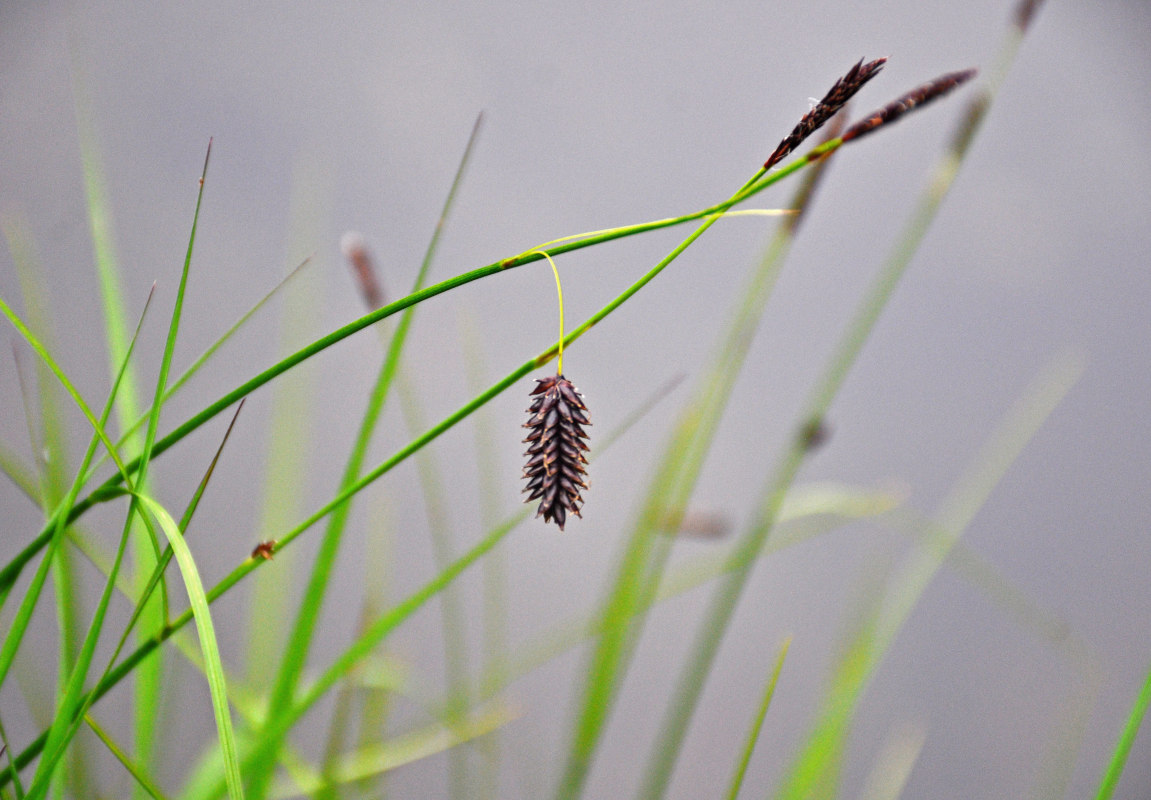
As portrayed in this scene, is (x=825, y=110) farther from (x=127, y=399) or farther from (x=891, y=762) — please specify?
(x=891, y=762)

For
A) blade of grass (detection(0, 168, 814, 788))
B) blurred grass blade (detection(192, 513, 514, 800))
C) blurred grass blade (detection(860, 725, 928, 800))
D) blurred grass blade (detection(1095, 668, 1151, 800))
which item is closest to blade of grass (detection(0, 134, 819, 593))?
blade of grass (detection(0, 168, 814, 788))

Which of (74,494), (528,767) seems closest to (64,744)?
(74,494)

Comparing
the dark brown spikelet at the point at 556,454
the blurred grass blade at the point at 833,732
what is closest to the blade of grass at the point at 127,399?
the dark brown spikelet at the point at 556,454

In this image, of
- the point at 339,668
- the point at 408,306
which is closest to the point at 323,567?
the point at 339,668

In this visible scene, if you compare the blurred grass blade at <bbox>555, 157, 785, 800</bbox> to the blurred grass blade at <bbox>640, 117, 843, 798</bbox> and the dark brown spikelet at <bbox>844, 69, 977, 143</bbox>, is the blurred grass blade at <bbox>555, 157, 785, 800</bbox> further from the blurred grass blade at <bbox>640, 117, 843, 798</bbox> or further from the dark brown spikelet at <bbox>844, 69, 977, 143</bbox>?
the dark brown spikelet at <bbox>844, 69, 977, 143</bbox>

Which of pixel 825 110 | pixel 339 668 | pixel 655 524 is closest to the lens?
pixel 825 110

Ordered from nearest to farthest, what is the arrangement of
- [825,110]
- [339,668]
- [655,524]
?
[825,110]
[339,668]
[655,524]
